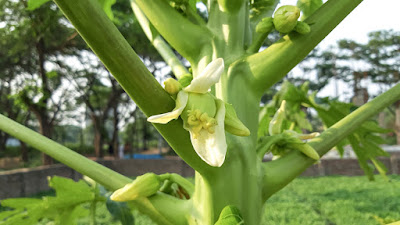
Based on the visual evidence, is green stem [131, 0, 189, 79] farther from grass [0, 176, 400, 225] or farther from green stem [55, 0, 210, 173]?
grass [0, 176, 400, 225]

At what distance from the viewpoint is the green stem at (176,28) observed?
2.32ft

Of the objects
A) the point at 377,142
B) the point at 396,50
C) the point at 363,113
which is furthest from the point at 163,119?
the point at 396,50

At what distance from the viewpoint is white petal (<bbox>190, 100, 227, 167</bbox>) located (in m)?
0.45

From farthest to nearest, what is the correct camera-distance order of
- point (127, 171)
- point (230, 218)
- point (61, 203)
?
point (127, 171), point (61, 203), point (230, 218)

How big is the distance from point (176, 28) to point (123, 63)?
0.98 feet

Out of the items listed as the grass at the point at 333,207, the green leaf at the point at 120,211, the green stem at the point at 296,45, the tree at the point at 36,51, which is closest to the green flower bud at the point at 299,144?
the green stem at the point at 296,45

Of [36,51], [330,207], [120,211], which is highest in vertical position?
[36,51]

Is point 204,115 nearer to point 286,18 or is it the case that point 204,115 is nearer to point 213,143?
point 213,143

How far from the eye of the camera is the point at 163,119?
44cm

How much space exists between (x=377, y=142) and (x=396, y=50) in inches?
789

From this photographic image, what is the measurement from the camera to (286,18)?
2.16 ft

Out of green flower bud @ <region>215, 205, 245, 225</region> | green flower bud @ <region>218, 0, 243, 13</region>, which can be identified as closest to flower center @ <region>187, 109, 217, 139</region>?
green flower bud @ <region>215, 205, 245, 225</region>

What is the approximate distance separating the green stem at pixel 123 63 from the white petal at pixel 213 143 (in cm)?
4

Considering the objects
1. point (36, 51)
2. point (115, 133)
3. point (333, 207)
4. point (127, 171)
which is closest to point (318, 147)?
point (333, 207)
